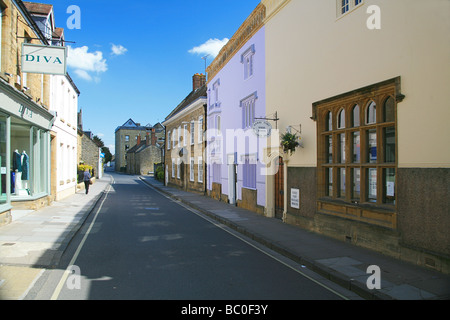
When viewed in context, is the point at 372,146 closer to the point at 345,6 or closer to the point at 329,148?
the point at 329,148

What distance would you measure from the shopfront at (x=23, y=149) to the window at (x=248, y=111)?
889cm

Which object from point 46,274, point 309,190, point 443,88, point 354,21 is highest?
point 354,21

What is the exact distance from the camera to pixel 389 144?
762 cm

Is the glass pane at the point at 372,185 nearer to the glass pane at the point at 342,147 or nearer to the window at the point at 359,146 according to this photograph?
the window at the point at 359,146

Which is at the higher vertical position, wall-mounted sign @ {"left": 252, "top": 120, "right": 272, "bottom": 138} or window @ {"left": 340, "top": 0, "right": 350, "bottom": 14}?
window @ {"left": 340, "top": 0, "right": 350, "bottom": 14}

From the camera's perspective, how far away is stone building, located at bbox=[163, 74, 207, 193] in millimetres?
25312

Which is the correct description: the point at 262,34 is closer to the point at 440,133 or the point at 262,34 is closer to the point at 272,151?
the point at 272,151

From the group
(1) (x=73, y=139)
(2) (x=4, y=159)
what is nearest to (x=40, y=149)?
(2) (x=4, y=159)

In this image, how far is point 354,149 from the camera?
8.84 metres

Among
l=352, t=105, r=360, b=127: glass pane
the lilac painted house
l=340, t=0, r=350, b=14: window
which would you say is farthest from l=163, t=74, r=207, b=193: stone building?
l=352, t=105, r=360, b=127: glass pane

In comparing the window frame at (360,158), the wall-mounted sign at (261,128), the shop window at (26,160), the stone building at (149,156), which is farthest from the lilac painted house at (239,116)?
the stone building at (149,156)

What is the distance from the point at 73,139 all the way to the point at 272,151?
16551 millimetres

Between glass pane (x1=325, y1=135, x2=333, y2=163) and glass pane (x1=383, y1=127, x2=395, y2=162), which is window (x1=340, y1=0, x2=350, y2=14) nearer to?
glass pane (x1=325, y1=135, x2=333, y2=163)

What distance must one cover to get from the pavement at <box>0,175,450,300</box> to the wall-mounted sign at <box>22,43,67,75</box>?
4.95 metres
